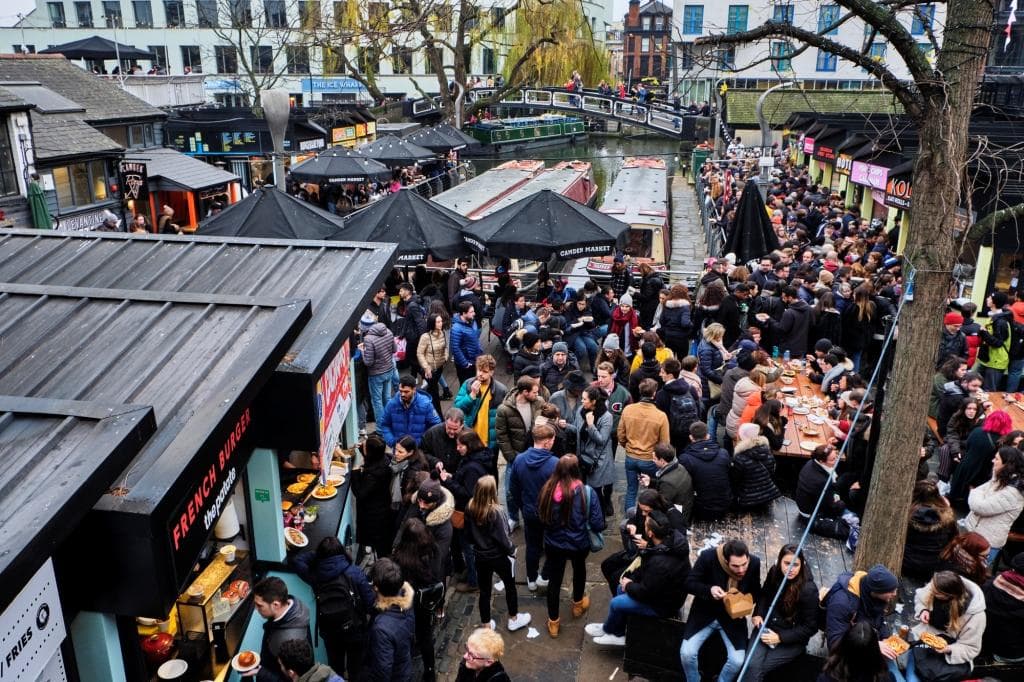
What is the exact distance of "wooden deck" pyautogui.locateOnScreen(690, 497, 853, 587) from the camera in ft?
24.7

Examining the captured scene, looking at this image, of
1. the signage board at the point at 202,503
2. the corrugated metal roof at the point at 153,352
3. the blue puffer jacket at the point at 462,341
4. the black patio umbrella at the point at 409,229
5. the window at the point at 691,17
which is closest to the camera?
the signage board at the point at 202,503

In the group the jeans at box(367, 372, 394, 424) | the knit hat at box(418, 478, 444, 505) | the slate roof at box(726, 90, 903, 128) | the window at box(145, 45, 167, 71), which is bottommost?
the jeans at box(367, 372, 394, 424)

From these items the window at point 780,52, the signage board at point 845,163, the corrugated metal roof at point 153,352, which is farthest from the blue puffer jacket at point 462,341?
the signage board at point 845,163

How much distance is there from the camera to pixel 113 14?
214 feet

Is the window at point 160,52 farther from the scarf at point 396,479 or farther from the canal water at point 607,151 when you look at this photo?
the scarf at point 396,479

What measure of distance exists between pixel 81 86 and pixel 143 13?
46787mm

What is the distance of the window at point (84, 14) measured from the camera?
65.4m

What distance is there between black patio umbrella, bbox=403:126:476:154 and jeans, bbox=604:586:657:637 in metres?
23.7

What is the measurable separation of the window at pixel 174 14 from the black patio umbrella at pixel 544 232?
199 feet

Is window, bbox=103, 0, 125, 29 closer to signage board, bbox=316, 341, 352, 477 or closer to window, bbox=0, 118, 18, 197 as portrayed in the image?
window, bbox=0, 118, 18, 197

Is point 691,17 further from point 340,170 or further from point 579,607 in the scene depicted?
point 579,607

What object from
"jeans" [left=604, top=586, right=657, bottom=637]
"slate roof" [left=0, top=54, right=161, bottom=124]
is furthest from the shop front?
"slate roof" [left=0, top=54, right=161, bottom=124]

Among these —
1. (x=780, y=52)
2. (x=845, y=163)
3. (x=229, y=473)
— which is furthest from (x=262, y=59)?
(x=229, y=473)

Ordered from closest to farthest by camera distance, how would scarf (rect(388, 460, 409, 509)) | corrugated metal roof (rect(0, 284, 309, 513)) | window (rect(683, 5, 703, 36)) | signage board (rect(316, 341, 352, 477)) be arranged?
corrugated metal roof (rect(0, 284, 309, 513))
signage board (rect(316, 341, 352, 477))
scarf (rect(388, 460, 409, 509))
window (rect(683, 5, 703, 36))
